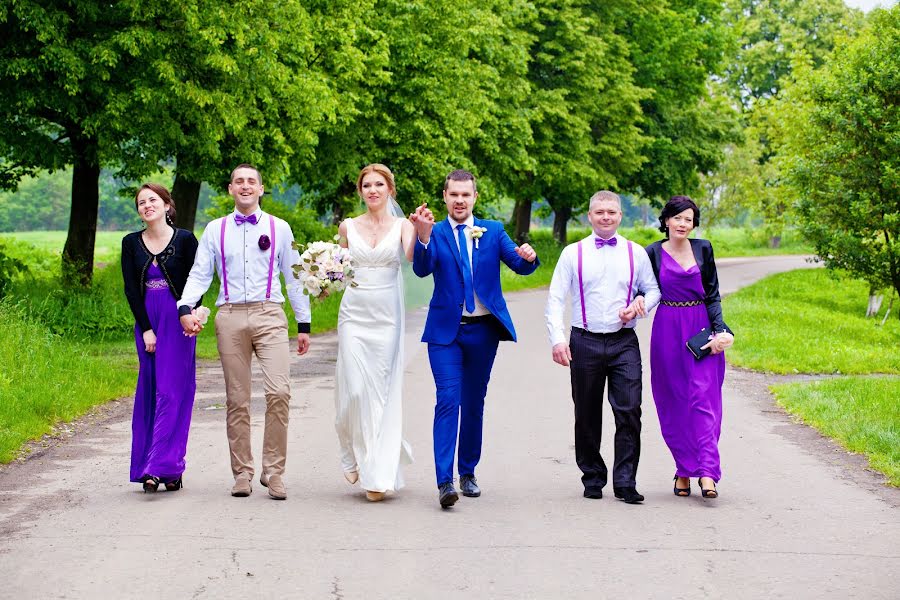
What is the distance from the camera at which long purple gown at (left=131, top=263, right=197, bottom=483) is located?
847 centimetres

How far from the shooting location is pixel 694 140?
52.7m

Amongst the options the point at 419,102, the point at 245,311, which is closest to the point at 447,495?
the point at 245,311

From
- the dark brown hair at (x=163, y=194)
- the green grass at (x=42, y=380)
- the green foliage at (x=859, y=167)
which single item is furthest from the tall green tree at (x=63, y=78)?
the green foliage at (x=859, y=167)

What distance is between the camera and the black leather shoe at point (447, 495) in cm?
789

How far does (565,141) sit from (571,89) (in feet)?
5.76

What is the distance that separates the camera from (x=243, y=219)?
27.8 feet

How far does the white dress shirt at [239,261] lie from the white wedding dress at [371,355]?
17.0 inches

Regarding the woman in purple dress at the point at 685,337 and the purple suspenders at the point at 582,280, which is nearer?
the purple suspenders at the point at 582,280

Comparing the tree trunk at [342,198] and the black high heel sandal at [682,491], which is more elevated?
the tree trunk at [342,198]

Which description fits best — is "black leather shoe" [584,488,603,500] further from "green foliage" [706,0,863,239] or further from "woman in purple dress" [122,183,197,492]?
"green foliage" [706,0,863,239]

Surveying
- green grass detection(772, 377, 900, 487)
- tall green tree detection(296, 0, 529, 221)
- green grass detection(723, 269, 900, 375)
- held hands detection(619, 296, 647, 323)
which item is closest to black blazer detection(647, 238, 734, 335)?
held hands detection(619, 296, 647, 323)

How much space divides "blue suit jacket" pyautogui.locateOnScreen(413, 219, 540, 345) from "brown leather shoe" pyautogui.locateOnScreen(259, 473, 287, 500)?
1.31 m

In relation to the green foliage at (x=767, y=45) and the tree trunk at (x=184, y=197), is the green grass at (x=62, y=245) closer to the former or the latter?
the tree trunk at (x=184, y=197)

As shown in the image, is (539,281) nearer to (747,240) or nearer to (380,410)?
(380,410)
